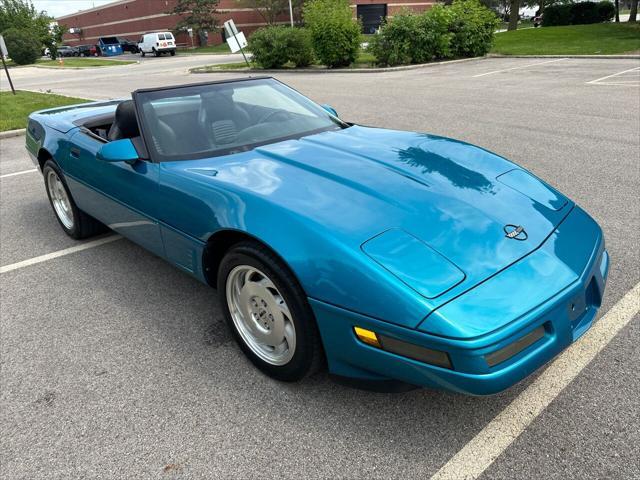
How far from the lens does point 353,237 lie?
6.82 ft

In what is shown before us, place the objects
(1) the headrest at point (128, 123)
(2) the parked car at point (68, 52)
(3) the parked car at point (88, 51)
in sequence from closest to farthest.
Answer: (1) the headrest at point (128, 123) → (3) the parked car at point (88, 51) → (2) the parked car at point (68, 52)

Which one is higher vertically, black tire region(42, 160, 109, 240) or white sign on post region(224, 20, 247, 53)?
white sign on post region(224, 20, 247, 53)

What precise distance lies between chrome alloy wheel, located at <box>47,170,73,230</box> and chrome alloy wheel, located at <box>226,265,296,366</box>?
8.39 feet

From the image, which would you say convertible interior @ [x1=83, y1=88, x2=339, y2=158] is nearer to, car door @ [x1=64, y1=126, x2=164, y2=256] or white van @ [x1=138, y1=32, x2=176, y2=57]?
car door @ [x1=64, y1=126, x2=164, y2=256]

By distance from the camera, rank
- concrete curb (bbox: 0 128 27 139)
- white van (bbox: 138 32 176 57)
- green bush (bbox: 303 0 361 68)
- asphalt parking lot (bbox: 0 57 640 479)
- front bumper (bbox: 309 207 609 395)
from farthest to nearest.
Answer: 1. white van (bbox: 138 32 176 57)
2. green bush (bbox: 303 0 361 68)
3. concrete curb (bbox: 0 128 27 139)
4. asphalt parking lot (bbox: 0 57 640 479)
5. front bumper (bbox: 309 207 609 395)

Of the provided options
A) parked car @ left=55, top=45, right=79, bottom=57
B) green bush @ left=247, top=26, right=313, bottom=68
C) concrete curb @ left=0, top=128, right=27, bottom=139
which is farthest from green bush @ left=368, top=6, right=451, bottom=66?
A: parked car @ left=55, top=45, right=79, bottom=57

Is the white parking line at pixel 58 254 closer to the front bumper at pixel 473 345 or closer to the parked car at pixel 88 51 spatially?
the front bumper at pixel 473 345

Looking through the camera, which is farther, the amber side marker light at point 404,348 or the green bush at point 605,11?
the green bush at point 605,11

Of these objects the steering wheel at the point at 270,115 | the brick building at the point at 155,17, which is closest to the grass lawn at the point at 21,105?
the steering wheel at the point at 270,115

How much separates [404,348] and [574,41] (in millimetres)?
26435

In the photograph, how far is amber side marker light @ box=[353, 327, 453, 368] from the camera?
70.4 inches

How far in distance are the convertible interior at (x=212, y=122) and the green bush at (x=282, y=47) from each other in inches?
776

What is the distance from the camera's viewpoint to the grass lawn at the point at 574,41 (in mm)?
19250

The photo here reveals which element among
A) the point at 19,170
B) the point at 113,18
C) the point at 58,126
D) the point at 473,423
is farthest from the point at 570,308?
the point at 113,18
